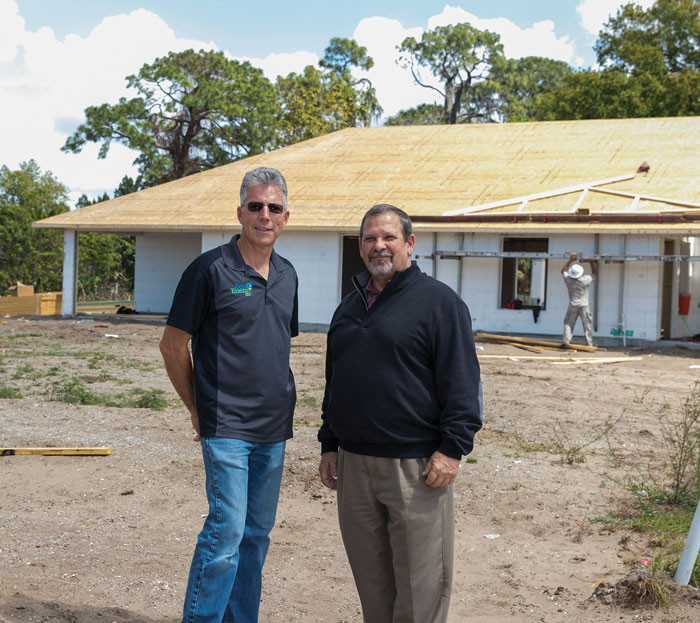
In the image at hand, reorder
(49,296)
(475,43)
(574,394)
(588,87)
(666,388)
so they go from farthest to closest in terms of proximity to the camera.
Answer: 1. (475,43)
2. (588,87)
3. (49,296)
4. (666,388)
5. (574,394)

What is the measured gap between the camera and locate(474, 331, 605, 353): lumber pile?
59.9ft

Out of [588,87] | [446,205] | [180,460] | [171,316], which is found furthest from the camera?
[588,87]

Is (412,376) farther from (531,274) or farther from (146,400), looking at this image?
(531,274)

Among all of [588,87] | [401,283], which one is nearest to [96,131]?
[588,87]

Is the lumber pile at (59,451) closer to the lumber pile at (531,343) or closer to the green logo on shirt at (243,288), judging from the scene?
the green logo on shirt at (243,288)

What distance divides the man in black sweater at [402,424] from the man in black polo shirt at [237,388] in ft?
1.19

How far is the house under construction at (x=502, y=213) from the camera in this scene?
1942cm

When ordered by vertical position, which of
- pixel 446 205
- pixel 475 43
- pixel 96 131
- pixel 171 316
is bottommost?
pixel 171 316

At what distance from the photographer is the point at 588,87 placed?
3944 cm

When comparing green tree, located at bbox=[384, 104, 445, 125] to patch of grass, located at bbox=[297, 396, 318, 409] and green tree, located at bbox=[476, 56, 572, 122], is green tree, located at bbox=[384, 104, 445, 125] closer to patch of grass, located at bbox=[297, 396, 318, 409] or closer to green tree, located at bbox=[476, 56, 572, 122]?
green tree, located at bbox=[476, 56, 572, 122]

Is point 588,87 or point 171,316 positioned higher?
point 588,87

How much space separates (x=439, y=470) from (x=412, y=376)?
0.38m

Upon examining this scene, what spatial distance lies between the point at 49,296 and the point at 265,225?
83.4 ft

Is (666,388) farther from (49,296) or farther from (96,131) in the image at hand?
(96,131)
